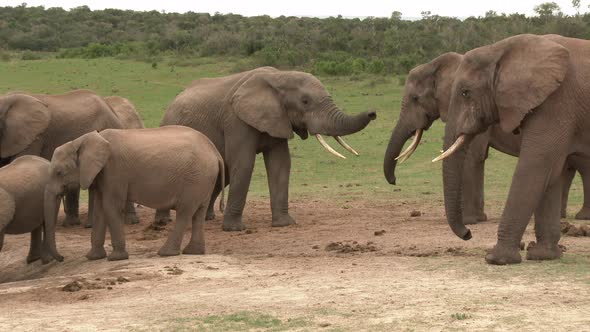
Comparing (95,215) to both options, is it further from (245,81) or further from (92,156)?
(245,81)

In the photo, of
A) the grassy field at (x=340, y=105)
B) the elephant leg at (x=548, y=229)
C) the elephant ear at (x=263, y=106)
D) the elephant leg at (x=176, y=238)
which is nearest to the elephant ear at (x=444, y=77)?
the elephant ear at (x=263, y=106)

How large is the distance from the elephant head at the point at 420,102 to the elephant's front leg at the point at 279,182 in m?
1.29

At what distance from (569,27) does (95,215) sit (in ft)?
93.1

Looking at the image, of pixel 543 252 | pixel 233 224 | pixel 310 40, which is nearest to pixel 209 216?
pixel 233 224

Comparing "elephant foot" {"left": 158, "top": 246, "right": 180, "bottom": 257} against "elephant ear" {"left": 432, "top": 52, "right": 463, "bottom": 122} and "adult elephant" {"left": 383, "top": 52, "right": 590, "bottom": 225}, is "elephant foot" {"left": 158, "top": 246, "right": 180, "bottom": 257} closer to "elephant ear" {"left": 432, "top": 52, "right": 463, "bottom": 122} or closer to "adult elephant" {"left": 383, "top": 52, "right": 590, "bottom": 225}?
"adult elephant" {"left": 383, "top": 52, "right": 590, "bottom": 225}

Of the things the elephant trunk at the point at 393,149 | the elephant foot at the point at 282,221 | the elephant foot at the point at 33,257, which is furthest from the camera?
the elephant foot at the point at 282,221

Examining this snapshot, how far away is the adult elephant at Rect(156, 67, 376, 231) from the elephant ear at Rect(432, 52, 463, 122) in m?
0.76

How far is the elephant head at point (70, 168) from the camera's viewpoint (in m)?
10.9

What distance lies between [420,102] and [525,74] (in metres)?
3.78

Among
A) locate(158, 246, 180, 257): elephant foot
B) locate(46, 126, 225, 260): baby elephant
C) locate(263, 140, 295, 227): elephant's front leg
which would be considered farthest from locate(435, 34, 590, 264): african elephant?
locate(263, 140, 295, 227): elephant's front leg

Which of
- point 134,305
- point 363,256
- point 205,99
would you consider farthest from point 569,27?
point 134,305

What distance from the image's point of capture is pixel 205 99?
1405 centimetres

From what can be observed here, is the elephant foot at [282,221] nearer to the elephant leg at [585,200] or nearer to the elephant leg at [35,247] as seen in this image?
the elephant leg at [35,247]

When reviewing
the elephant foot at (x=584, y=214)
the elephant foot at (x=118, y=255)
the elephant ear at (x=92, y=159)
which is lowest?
the elephant foot at (x=118, y=255)
